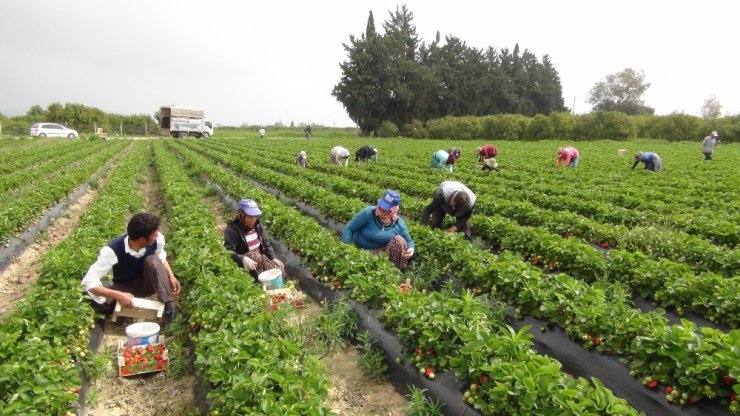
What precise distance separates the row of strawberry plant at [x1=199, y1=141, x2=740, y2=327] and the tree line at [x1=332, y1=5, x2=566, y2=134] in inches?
2147

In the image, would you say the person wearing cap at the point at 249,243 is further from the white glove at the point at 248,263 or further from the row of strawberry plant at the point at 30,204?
the row of strawberry plant at the point at 30,204

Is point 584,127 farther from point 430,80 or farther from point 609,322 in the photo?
point 609,322

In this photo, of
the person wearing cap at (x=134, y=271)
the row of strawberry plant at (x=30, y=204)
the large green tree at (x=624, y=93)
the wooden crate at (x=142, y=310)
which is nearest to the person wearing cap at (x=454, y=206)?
the person wearing cap at (x=134, y=271)

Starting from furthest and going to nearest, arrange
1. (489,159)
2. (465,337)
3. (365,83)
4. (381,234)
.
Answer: (365,83)
(489,159)
(381,234)
(465,337)

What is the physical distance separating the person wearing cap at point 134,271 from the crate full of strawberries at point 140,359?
0.55 meters

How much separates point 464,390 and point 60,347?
3.41 metres

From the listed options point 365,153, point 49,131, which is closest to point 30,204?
point 365,153

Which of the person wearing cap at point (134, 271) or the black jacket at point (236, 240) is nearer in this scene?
the person wearing cap at point (134, 271)

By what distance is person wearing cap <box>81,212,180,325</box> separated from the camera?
4598mm

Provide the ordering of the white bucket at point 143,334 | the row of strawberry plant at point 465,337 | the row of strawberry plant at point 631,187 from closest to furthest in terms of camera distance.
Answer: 1. the row of strawberry plant at point 465,337
2. the white bucket at point 143,334
3. the row of strawberry plant at point 631,187

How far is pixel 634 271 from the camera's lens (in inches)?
224

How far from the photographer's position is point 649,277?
5.53 meters

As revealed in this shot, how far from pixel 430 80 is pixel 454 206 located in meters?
58.4

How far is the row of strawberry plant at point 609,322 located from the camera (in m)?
3.23
